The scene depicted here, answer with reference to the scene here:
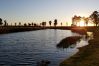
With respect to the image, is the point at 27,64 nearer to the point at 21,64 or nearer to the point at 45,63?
the point at 21,64

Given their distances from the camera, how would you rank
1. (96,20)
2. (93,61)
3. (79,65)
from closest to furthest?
(79,65) < (93,61) < (96,20)

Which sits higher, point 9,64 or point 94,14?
point 94,14

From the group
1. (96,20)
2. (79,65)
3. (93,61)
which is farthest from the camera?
(96,20)

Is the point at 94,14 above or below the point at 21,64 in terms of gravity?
above

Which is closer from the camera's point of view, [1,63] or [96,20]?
[1,63]

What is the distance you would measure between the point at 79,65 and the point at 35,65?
20.2 feet

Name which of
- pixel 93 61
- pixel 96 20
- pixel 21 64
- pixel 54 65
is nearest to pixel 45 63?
pixel 54 65

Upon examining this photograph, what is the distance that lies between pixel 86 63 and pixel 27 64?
807 centimetres

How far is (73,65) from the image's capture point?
2956 cm

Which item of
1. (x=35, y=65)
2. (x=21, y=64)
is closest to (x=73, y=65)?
(x=35, y=65)

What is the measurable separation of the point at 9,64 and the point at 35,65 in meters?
3.75

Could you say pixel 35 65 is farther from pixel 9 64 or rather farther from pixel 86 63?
pixel 86 63

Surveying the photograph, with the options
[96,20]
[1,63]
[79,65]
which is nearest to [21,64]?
[1,63]

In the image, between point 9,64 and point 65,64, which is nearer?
point 65,64
